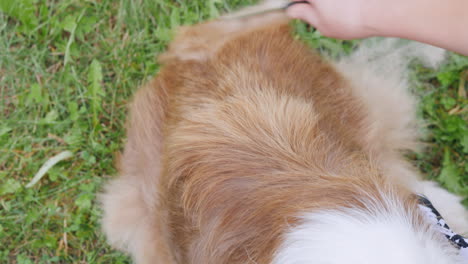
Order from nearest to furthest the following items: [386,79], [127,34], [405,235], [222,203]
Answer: [405,235], [222,203], [386,79], [127,34]

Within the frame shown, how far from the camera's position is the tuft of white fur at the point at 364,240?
1.41 meters

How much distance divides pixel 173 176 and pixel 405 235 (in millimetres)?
1002

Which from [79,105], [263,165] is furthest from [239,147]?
[79,105]

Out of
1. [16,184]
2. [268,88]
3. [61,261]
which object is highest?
[268,88]

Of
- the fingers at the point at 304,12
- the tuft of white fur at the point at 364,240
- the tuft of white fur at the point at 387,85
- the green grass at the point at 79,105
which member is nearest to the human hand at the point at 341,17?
the fingers at the point at 304,12

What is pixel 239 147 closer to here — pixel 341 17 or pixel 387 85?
pixel 341 17

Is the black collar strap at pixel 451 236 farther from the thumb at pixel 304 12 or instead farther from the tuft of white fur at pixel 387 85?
the thumb at pixel 304 12

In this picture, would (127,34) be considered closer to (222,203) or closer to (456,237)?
(222,203)

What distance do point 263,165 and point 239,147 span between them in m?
0.14

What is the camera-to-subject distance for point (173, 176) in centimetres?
200

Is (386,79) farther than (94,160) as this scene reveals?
No

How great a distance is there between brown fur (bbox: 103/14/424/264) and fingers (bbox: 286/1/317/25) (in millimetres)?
149

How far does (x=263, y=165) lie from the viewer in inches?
71.6

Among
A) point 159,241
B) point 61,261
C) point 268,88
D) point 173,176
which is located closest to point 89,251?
point 61,261
